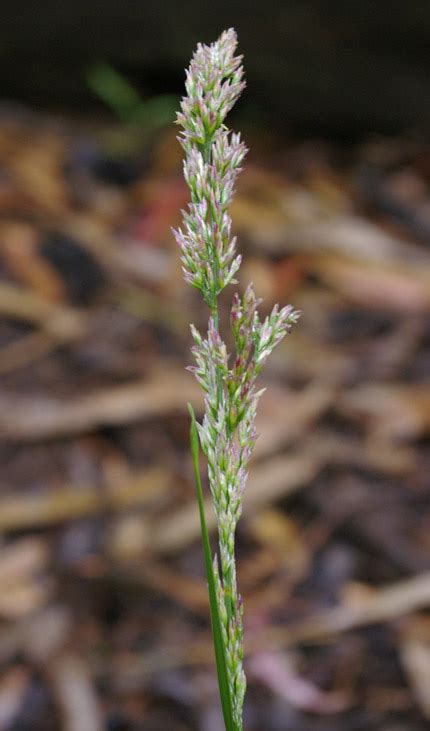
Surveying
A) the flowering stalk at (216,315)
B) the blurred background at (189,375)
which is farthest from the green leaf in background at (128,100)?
the flowering stalk at (216,315)

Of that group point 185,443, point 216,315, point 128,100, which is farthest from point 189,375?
point 216,315

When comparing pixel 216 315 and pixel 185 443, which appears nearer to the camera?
pixel 216 315

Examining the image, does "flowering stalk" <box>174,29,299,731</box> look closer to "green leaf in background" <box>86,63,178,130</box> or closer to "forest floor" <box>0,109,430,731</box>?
"forest floor" <box>0,109,430,731</box>

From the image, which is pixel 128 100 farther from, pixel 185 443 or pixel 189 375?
pixel 185 443

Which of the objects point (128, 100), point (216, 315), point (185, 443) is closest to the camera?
point (216, 315)

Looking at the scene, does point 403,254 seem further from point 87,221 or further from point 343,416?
point 87,221

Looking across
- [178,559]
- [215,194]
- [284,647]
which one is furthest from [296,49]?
[215,194]

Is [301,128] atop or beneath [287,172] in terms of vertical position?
atop
